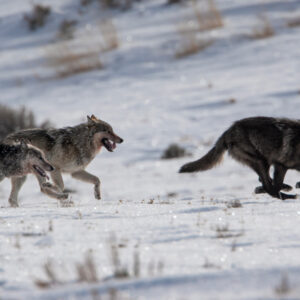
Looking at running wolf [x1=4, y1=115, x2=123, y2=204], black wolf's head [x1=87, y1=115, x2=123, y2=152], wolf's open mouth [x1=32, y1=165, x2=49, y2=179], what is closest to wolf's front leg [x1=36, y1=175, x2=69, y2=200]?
running wolf [x1=4, y1=115, x2=123, y2=204]

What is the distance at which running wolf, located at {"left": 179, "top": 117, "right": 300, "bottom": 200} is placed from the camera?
26.1 ft

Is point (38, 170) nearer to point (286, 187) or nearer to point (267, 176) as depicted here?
point (267, 176)

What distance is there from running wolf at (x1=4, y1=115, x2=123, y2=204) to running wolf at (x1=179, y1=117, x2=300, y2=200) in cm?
164

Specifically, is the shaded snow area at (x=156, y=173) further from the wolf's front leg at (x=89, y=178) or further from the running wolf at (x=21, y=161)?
the running wolf at (x=21, y=161)

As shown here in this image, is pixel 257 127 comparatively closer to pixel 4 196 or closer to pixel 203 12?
pixel 4 196

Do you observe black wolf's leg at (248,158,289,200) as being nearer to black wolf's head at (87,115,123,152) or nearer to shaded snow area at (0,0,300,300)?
shaded snow area at (0,0,300,300)

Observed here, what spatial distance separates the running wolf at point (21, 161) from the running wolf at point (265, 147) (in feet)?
6.31

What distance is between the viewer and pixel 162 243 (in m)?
4.54

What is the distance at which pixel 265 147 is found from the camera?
800 centimetres

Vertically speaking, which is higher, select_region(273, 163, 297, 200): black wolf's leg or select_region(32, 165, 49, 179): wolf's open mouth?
select_region(32, 165, 49, 179): wolf's open mouth

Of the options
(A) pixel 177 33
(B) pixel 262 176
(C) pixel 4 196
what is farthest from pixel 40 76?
(B) pixel 262 176

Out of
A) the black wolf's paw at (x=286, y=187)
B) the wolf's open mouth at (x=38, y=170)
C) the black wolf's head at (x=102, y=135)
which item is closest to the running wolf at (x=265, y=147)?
the black wolf's paw at (x=286, y=187)

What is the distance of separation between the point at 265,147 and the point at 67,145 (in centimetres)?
290

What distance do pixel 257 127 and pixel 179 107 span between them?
8.59 metres
